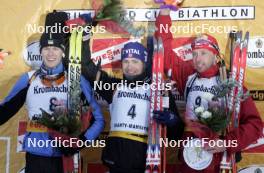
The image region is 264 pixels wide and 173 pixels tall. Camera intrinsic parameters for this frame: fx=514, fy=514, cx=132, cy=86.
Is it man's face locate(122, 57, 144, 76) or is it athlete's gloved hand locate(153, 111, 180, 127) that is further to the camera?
man's face locate(122, 57, 144, 76)

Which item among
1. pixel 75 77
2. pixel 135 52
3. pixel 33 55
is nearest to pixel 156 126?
pixel 135 52

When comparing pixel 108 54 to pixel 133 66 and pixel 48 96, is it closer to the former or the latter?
pixel 133 66

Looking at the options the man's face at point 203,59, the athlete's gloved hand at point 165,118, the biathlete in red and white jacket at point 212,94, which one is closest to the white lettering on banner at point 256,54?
the biathlete in red and white jacket at point 212,94

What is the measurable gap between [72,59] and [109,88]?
35 centimetres

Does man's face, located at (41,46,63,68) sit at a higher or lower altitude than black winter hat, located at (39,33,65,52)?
lower

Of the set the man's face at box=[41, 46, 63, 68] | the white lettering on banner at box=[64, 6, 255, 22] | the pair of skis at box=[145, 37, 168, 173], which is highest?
the white lettering on banner at box=[64, 6, 255, 22]

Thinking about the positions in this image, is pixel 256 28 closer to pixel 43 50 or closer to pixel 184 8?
pixel 184 8

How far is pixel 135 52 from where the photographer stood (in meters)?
3.63

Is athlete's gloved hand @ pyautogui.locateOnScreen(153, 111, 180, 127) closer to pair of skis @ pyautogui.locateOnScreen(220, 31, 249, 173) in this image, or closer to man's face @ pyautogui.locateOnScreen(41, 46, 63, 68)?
pair of skis @ pyautogui.locateOnScreen(220, 31, 249, 173)

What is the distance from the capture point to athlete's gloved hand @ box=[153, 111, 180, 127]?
3471 millimetres

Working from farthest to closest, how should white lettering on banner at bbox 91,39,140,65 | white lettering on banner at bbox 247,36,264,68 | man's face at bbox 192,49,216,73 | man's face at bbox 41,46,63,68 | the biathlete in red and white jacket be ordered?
white lettering on banner at bbox 91,39,140,65 < white lettering on banner at bbox 247,36,264,68 < man's face at bbox 41,46,63,68 < man's face at bbox 192,49,216,73 < the biathlete in red and white jacket

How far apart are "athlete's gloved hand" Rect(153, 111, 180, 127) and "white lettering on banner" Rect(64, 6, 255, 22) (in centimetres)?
95

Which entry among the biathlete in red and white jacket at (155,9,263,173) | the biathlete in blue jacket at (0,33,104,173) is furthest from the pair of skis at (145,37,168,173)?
the biathlete in blue jacket at (0,33,104,173)

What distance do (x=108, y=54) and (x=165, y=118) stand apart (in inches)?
37.4
